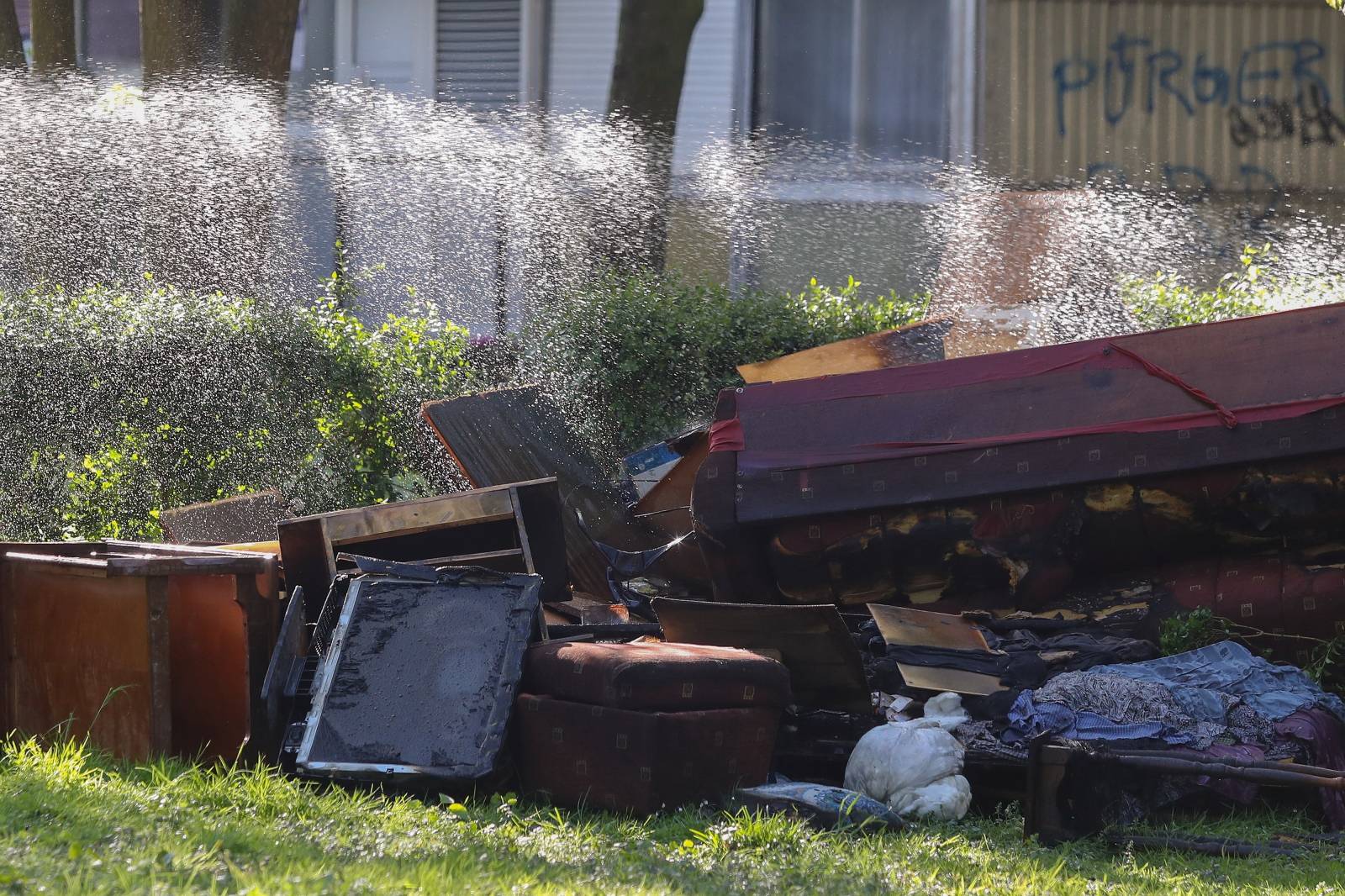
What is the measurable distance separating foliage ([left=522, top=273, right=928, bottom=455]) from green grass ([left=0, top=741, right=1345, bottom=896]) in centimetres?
385

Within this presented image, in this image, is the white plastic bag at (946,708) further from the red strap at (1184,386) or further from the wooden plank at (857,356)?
the wooden plank at (857,356)

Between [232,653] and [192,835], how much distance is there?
54.6 inches

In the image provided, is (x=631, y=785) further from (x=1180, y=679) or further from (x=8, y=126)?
(x=8, y=126)

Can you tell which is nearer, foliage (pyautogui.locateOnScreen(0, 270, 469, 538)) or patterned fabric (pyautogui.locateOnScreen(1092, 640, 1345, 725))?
patterned fabric (pyautogui.locateOnScreen(1092, 640, 1345, 725))

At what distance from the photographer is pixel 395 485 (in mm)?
7812

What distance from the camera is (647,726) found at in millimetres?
3984

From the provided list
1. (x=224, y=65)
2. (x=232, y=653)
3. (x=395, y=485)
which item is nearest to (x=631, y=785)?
(x=232, y=653)

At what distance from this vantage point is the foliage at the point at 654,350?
7.72 m

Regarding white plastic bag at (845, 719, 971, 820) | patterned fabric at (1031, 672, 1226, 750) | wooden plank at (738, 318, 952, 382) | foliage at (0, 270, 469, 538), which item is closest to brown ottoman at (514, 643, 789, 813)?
white plastic bag at (845, 719, 971, 820)

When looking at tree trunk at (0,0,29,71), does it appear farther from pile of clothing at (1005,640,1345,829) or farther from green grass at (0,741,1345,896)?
pile of clothing at (1005,640,1345,829)

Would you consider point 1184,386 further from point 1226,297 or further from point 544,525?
point 1226,297

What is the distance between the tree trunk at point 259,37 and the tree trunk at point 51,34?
57.6 inches

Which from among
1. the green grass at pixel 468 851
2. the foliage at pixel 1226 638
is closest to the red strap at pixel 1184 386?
the foliage at pixel 1226 638

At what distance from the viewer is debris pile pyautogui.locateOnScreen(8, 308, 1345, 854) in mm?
4133
